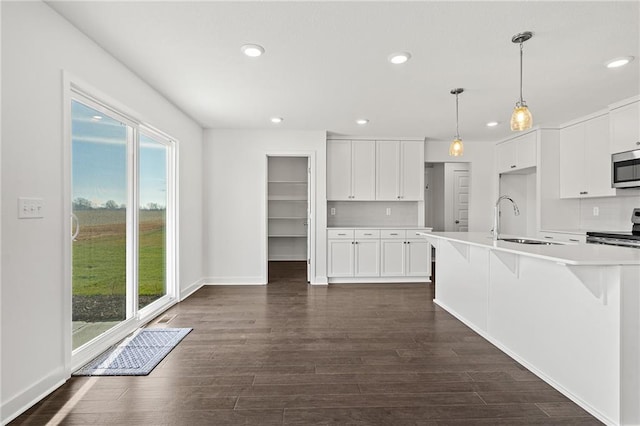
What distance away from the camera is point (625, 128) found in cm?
372

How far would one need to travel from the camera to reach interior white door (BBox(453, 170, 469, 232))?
7009mm

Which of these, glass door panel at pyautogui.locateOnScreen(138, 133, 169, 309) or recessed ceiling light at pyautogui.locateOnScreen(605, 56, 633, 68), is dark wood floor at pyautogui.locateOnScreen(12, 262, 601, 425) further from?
recessed ceiling light at pyautogui.locateOnScreen(605, 56, 633, 68)

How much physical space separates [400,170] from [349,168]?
0.91 m

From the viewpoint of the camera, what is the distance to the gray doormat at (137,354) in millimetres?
2303

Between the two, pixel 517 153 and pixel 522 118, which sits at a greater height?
pixel 517 153

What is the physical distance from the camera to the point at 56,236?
210cm

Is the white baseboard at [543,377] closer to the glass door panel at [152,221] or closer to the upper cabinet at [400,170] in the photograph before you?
the upper cabinet at [400,170]

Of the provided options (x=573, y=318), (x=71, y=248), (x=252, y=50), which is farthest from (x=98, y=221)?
(x=573, y=318)

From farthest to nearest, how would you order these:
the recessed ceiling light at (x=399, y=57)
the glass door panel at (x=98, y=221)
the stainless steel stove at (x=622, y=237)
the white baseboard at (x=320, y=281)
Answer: the white baseboard at (x=320, y=281), the stainless steel stove at (x=622, y=237), the recessed ceiling light at (x=399, y=57), the glass door panel at (x=98, y=221)

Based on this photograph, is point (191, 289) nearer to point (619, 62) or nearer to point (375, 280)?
point (375, 280)

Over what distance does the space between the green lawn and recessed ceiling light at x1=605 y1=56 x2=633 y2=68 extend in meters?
4.57

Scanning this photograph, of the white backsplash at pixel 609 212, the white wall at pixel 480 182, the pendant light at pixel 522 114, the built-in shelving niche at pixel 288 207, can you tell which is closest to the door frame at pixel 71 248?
the pendant light at pixel 522 114

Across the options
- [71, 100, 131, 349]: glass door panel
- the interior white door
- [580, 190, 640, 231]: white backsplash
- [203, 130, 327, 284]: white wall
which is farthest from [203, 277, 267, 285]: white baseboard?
[580, 190, 640, 231]: white backsplash

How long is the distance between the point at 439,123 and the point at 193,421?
4.58 m
